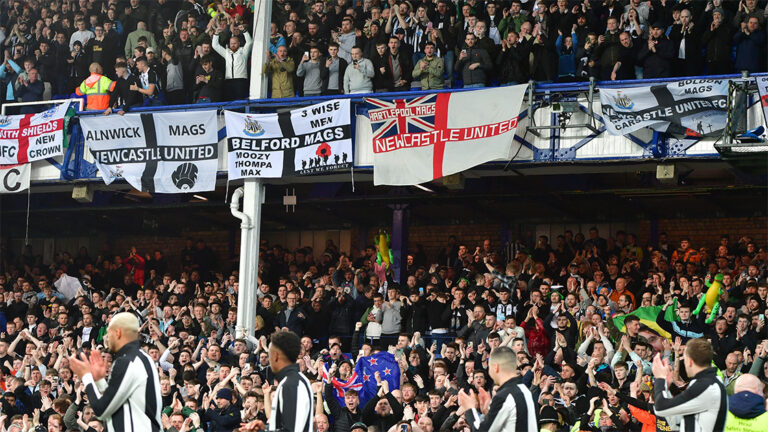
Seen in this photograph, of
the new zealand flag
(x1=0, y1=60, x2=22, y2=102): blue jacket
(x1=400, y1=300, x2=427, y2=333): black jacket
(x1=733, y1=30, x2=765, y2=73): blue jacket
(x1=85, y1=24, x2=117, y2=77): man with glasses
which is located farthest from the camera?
(x1=0, y1=60, x2=22, y2=102): blue jacket

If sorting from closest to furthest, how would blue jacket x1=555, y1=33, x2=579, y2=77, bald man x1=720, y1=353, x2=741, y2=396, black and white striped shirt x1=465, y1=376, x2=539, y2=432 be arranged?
black and white striped shirt x1=465, y1=376, x2=539, y2=432
bald man x1=720, y1=353, x2=741, y2=396
blue jacket x1=555, y1=33, x2=579, y2=77

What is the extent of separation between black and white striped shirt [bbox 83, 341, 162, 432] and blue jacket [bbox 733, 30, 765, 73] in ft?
42.2

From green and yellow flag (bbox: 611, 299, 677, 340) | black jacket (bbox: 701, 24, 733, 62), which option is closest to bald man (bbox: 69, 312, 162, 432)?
green and yellow flag (bbox: 611, 299, 677, 340)

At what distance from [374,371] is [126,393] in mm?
9075

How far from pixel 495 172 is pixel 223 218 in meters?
10.9

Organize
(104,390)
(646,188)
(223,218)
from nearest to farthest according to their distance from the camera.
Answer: (104,390), (646,188), (223,218)

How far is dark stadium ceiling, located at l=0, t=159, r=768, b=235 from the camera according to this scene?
2259 cm

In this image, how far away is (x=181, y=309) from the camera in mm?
20875

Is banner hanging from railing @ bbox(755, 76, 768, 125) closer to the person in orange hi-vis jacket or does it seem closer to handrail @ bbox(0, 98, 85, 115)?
the person in orange hi-vis jacket

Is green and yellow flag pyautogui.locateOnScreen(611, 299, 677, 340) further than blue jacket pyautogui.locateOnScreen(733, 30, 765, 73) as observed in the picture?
No

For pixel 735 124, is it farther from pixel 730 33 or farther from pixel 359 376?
pixel 359 376

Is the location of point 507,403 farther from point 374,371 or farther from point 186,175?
point 186,175

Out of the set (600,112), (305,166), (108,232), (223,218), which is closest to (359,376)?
(305,166)

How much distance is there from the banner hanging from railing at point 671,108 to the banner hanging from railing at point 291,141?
4.67 meters
